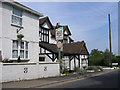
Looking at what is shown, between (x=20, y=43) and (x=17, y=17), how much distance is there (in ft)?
8.09

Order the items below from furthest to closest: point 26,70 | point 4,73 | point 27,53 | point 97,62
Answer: point 97,62
point 27,53
point 26,70
point 4,73

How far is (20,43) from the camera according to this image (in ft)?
47.1

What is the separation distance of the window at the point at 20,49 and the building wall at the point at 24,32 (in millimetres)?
436

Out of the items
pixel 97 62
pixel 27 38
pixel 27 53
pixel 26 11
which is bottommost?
pixel 97 62

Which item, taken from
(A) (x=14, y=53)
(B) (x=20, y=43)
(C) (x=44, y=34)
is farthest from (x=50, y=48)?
(A) (x=14, y=53)

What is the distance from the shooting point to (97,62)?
38.3 meters

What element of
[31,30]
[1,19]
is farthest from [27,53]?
[1,19]

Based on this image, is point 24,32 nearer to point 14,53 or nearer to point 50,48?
point 14,53

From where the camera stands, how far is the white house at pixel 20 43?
11727 millimetres

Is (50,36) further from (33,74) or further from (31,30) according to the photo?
(33,74)

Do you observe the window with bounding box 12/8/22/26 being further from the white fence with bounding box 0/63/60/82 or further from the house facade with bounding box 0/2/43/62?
the white fence with bounding box 0/63/60/82

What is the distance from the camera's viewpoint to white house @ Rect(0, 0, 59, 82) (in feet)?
38.5

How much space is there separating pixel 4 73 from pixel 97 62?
31.1 meters

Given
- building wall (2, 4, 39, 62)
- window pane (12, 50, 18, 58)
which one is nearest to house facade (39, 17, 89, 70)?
building wall (2, 4, 39, 62)
